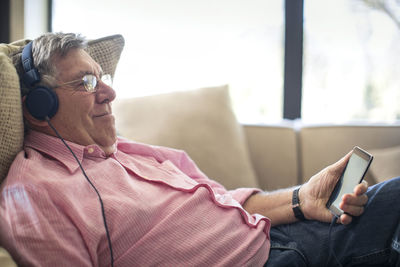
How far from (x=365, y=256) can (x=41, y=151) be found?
877 mm

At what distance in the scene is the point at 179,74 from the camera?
7.79 ft

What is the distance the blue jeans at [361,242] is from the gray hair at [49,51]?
0.76 m

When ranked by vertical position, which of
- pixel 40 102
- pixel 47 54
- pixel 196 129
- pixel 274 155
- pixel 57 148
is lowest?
pixel 274 155

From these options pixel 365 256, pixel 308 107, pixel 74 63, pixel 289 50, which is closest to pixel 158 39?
pixel 289 50

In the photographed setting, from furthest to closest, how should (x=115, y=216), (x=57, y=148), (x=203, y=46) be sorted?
(x=203, y=46)
(x=57, y=148)
(x=115, y=216)

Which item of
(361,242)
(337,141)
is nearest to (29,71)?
(361,242)

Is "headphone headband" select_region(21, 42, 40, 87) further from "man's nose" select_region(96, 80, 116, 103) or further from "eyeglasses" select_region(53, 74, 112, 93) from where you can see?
"man's nose" select_region(96, 80, 116, 103)

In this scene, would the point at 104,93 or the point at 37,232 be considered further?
the point at 104,93

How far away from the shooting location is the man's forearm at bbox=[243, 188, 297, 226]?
1.11 meters

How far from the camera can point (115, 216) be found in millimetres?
815

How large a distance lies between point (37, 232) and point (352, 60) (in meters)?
2.05

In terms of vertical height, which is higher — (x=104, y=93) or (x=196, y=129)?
(x=104, y=93)

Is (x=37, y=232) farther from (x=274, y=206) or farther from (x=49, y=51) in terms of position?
(x=274, y=206)

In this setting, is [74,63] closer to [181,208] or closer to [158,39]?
[181,208]
